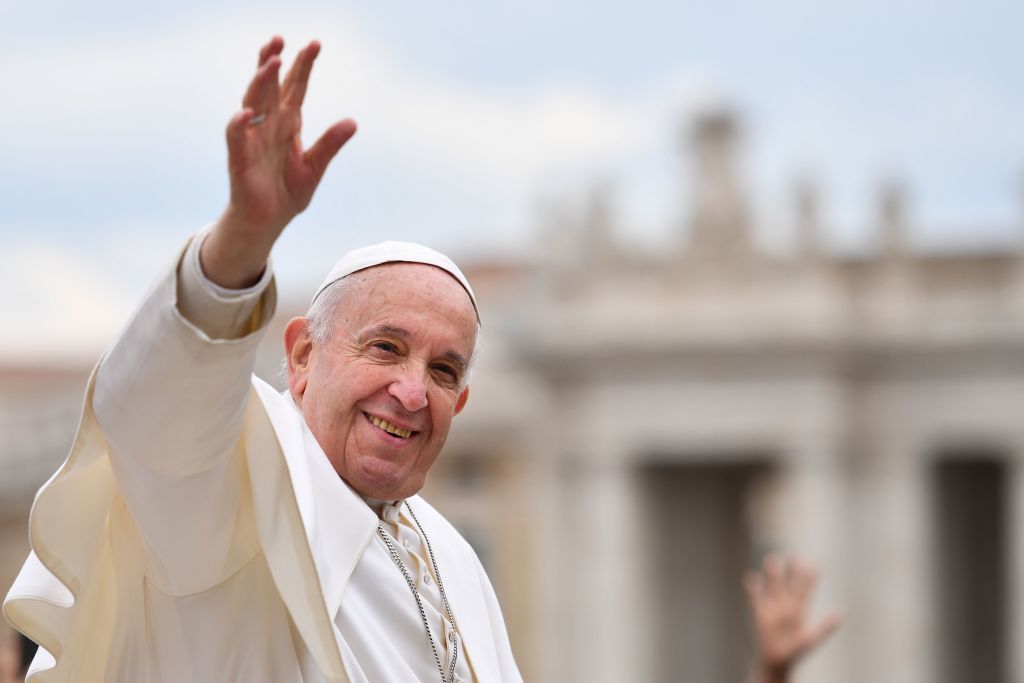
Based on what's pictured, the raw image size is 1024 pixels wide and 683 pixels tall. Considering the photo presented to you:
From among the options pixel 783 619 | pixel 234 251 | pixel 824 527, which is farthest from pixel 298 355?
pixel 824 527

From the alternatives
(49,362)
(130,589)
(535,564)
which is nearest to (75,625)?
(130,589)

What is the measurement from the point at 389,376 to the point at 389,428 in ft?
0.24

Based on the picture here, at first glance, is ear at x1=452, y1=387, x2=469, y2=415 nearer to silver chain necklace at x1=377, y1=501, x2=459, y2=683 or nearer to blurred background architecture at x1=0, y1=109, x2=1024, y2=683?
silver chain necklace at x1=377, y1=501, x2=459, y2=683

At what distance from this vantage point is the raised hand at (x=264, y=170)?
222 centimetres

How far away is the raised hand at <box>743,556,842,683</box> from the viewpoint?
482 centimetres

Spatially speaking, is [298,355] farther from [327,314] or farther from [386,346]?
[386,346]

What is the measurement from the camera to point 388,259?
282 centimetres

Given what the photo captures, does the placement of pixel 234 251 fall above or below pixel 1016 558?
below

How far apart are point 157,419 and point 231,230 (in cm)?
25

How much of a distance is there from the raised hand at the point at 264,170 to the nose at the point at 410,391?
0.44m

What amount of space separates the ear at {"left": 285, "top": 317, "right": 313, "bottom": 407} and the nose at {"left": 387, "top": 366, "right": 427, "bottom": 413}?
22 centimetres

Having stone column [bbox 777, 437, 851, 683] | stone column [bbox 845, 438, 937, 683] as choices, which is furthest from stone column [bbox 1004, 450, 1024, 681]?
stone column [bbox 777, 437, 851, 683]

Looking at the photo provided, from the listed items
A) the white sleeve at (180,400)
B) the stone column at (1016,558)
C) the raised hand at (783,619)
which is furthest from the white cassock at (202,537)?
the stone column at (1016,558)

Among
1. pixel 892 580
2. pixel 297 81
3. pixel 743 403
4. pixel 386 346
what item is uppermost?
pixel 743 403
